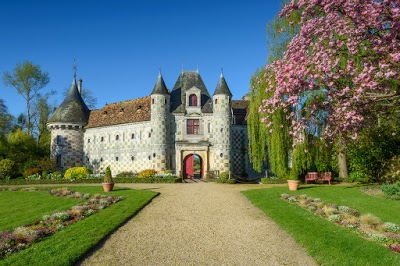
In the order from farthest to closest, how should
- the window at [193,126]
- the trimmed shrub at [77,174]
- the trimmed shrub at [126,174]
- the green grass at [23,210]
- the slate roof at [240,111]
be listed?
1. the slate roof at [240,111]
2. the window at [193,126]
3. the trimmed shrub at [126,174]
4. the trimmed shrub at [77,174]
5. the green grass at [23,210]

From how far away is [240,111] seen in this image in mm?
34812

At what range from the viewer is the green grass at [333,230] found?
6933mm

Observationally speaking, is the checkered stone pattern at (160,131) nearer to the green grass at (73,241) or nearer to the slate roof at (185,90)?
the slate roof at (185,90)

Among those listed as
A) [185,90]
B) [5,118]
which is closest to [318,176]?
[185,90]

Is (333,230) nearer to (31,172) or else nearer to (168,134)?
(168,134)

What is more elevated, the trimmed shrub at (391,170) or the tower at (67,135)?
the tower at (67,135)

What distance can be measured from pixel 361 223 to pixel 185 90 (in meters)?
25.1

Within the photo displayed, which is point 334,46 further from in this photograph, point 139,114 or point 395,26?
point 139,114

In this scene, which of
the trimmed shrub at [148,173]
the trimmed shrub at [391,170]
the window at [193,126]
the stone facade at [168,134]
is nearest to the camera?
the trimmed shrub at [391,170]

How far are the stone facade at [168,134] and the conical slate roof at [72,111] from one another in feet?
0.44

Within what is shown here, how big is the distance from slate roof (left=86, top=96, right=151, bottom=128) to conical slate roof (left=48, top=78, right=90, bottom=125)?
0.94 m

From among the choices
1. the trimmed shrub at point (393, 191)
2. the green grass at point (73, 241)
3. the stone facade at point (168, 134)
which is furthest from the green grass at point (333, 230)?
the stone facade at point (168, 134)

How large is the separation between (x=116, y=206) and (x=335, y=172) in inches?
761

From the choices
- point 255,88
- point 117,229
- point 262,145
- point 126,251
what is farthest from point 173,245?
point 255,88
